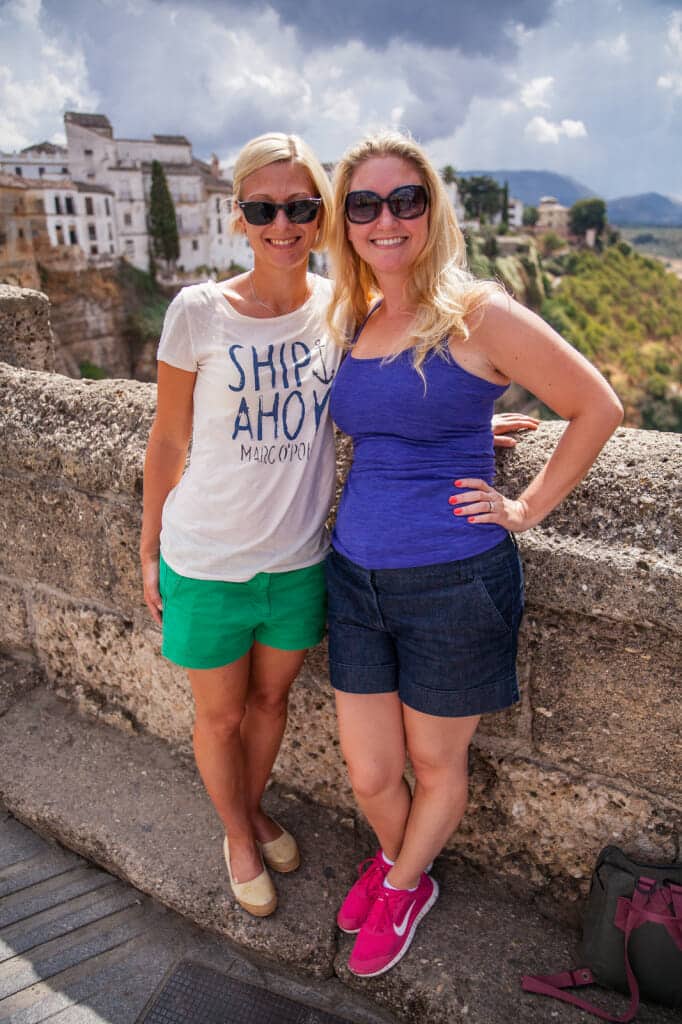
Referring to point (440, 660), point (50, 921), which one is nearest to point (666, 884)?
point (440, 660)

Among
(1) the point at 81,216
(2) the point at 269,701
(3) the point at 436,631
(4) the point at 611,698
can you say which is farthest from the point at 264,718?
(1) the point at 81,216

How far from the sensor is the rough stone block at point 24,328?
2787 mm

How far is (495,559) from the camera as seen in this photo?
5.28 ft

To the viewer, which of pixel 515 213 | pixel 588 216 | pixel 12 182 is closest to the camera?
pixel 12 182

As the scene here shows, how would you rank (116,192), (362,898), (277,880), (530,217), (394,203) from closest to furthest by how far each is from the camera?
(394,203)
(362,898)
(277,880)
(116,192)
(530,217)

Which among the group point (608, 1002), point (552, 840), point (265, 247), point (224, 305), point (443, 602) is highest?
point (265, 247)

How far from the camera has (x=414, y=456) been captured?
162 cm

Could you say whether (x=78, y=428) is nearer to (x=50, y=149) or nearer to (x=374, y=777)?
(x=374, y=777)

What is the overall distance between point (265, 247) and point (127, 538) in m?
0.91

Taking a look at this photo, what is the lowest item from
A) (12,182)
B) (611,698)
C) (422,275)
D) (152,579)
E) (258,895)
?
(258,895)

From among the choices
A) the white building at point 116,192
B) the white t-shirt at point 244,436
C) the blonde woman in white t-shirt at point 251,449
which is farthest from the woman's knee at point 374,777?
the white building at point 116,192

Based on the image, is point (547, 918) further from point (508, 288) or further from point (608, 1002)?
point (508, 288)

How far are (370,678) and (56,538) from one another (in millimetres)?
1163

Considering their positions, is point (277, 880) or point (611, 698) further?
point (277, 880)
